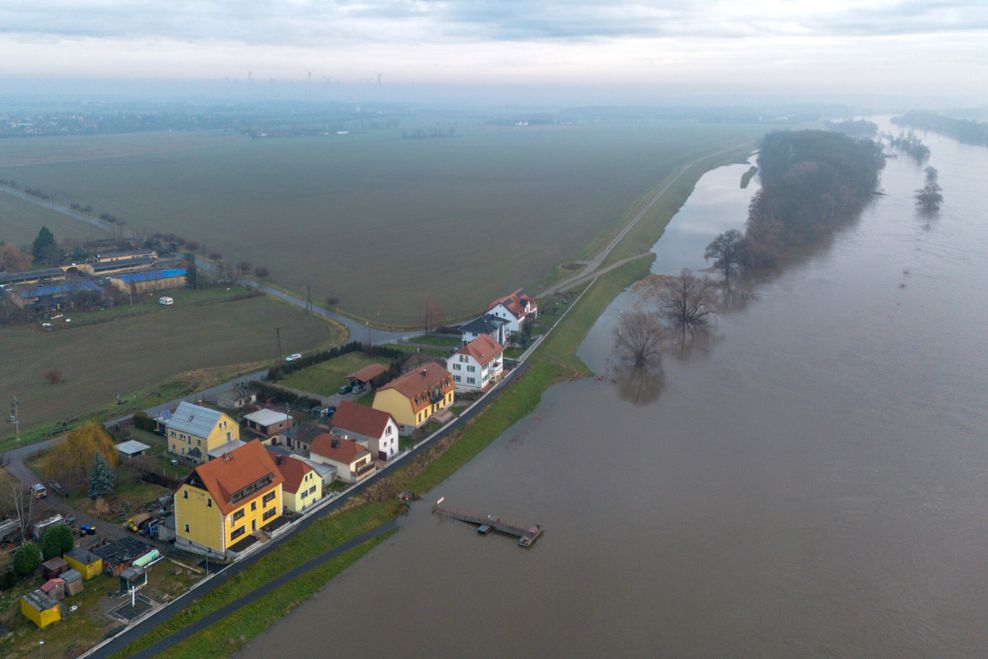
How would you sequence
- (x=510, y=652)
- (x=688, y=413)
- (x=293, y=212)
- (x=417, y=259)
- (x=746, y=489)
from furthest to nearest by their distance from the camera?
(x=293, y=212) < (x=417, y=259) < (x=688, y=413) < (x=746, y=489) < (x=510, y=652)

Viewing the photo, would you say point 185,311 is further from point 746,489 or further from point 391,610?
point 746,489

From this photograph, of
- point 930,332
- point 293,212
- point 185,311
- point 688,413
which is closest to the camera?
point 688,413

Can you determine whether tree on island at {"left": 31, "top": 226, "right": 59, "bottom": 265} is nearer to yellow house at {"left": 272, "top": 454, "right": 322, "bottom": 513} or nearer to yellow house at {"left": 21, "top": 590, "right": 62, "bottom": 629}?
yellow house at {"left": 272, "top": 454, "right": 322, "bottom": 513}

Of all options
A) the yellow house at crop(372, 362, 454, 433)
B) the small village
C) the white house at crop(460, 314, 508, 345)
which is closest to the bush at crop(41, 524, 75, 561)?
the small village

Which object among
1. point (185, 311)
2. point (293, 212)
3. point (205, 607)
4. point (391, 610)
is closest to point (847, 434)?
point (391, 610)

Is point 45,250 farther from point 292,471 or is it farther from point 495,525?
point 495,525

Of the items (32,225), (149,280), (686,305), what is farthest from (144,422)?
(32,225)

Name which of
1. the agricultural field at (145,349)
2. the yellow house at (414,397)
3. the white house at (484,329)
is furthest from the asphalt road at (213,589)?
the agricultural field at (145,349)
